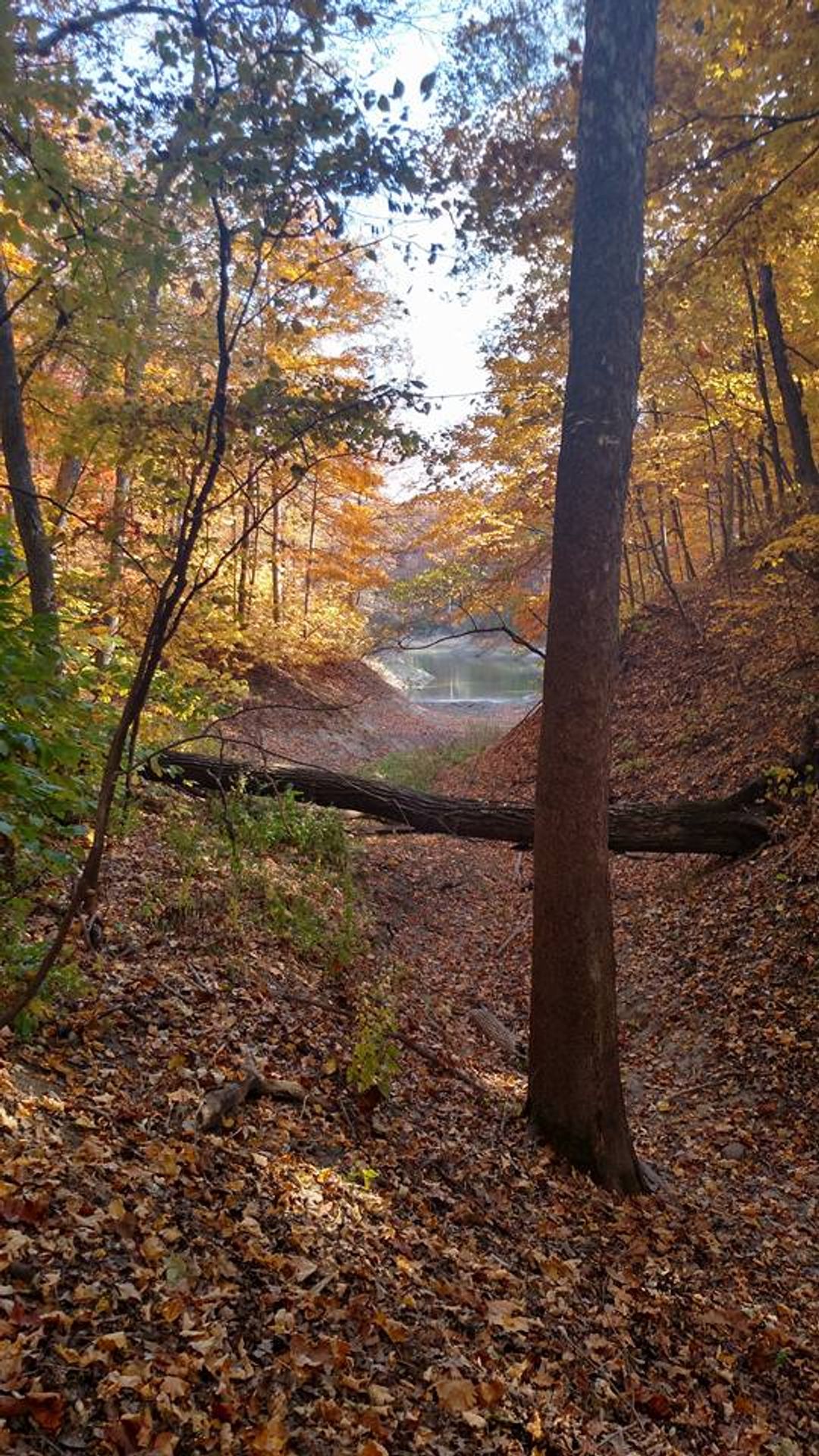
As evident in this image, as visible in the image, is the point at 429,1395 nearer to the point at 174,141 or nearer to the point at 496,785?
the point at 174,141

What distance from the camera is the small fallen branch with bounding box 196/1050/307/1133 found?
3.92m

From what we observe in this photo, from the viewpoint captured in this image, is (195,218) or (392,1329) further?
(195,218)

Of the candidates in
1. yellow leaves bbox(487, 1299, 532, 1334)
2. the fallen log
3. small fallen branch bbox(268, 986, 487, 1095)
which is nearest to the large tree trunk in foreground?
small fallen branch bbox(268, 986, 487, 1095)

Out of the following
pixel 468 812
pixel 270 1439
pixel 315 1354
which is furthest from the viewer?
pixel 468 812

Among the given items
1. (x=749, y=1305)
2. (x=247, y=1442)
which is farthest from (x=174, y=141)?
(x=749, y=1305)

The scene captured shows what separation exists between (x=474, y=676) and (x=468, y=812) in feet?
132

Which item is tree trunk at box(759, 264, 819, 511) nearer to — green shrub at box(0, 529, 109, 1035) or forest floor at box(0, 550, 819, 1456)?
forest floor at box(0, 550, 819, 1456)

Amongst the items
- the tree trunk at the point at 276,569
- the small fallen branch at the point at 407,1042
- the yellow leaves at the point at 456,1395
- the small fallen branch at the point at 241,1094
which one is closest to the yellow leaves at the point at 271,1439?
the yellow leaves at the point at 456,1395

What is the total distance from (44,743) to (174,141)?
11.3 ft

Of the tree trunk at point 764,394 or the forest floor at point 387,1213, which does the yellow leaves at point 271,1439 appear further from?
the tree trunk at point 764,394

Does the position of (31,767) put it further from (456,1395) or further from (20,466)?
(20,466)

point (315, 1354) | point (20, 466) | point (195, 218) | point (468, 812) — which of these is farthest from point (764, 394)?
point (315, 1354)

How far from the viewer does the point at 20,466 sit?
22.2ft

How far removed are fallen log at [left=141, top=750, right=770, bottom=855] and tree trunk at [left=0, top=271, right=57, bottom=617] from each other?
2228mm
